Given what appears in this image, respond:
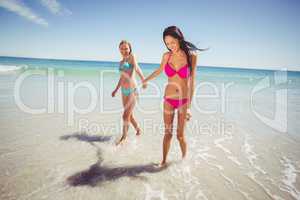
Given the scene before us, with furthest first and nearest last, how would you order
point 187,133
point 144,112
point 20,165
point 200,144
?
1. point 144,112
2. point 187,133
3. point 200,144
4. point 20,165

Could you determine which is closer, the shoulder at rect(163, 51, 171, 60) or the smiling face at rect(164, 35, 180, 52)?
the smiling face at rect(164, 35, 180, 52)

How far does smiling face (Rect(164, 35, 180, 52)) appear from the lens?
105 inches

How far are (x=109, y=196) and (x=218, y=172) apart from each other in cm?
183

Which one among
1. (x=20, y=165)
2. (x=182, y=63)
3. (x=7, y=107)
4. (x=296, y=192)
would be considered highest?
(x=182, y=63)

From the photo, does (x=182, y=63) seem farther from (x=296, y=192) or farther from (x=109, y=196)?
(x=296, y=192)

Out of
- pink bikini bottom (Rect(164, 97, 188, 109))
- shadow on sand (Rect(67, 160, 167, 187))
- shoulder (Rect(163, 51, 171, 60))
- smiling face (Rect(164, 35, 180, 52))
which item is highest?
smiling face (Rect(164, 35, 180, 52))

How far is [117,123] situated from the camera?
5.61m

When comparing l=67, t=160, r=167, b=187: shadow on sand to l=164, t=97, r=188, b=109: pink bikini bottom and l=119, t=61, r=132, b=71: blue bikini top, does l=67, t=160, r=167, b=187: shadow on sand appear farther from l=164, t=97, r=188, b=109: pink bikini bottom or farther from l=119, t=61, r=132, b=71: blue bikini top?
l=119, t=61, r=132, b=71: blue bikini top

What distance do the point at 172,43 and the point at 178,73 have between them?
1.47 ft

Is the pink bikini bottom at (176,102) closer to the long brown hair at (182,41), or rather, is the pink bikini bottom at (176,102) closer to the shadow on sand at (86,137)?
the long brown hair at (182,41)

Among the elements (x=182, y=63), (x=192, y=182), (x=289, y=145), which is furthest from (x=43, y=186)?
(x=289, y=145)

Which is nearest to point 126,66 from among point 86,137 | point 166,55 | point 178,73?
point 166,55

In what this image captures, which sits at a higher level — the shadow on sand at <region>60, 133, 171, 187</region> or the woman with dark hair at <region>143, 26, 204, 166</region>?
the woman with dark hair at <region>143, 26, 204, 166</region>

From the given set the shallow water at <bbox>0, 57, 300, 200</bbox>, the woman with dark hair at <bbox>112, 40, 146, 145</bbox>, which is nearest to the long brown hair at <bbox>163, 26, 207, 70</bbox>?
the woman with dark hair at <bbox>112, 40, 146, 145</bbox>
